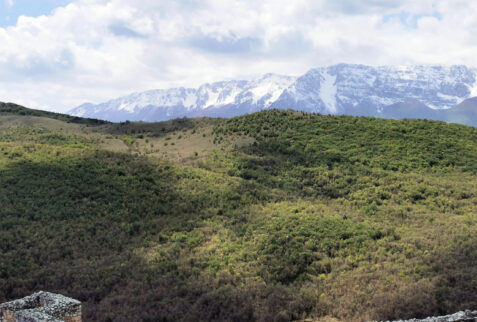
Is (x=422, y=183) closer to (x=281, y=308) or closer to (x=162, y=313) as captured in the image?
(x=281, y=308)

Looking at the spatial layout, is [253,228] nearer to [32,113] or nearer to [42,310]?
[42,310]

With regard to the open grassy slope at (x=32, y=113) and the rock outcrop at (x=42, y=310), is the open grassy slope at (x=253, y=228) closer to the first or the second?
the rock outcrop at (x=42, y=310)

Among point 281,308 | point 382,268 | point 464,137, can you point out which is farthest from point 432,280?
point 464,137

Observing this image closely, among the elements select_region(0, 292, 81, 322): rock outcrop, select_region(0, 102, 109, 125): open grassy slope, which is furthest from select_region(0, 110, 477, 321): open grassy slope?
select_region(0, 102, 109, 125): open grassy slope

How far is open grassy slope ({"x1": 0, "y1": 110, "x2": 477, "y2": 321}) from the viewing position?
16.3 metres

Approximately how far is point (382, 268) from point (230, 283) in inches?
285

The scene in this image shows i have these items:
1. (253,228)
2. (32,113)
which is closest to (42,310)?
(253,228)

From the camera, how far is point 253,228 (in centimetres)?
2475

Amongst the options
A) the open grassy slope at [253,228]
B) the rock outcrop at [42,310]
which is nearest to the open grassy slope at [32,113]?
the open grassy slope at [253,228]

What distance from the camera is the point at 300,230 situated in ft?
75.7

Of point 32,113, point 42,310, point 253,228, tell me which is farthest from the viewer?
point 32,113

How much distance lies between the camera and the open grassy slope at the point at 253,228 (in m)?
16.3

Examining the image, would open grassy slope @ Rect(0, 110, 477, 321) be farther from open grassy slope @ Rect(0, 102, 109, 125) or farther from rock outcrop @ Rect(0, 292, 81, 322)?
open grassy slope @ Rect(0, 102, 109, 125)

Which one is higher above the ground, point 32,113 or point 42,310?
point 32,113
